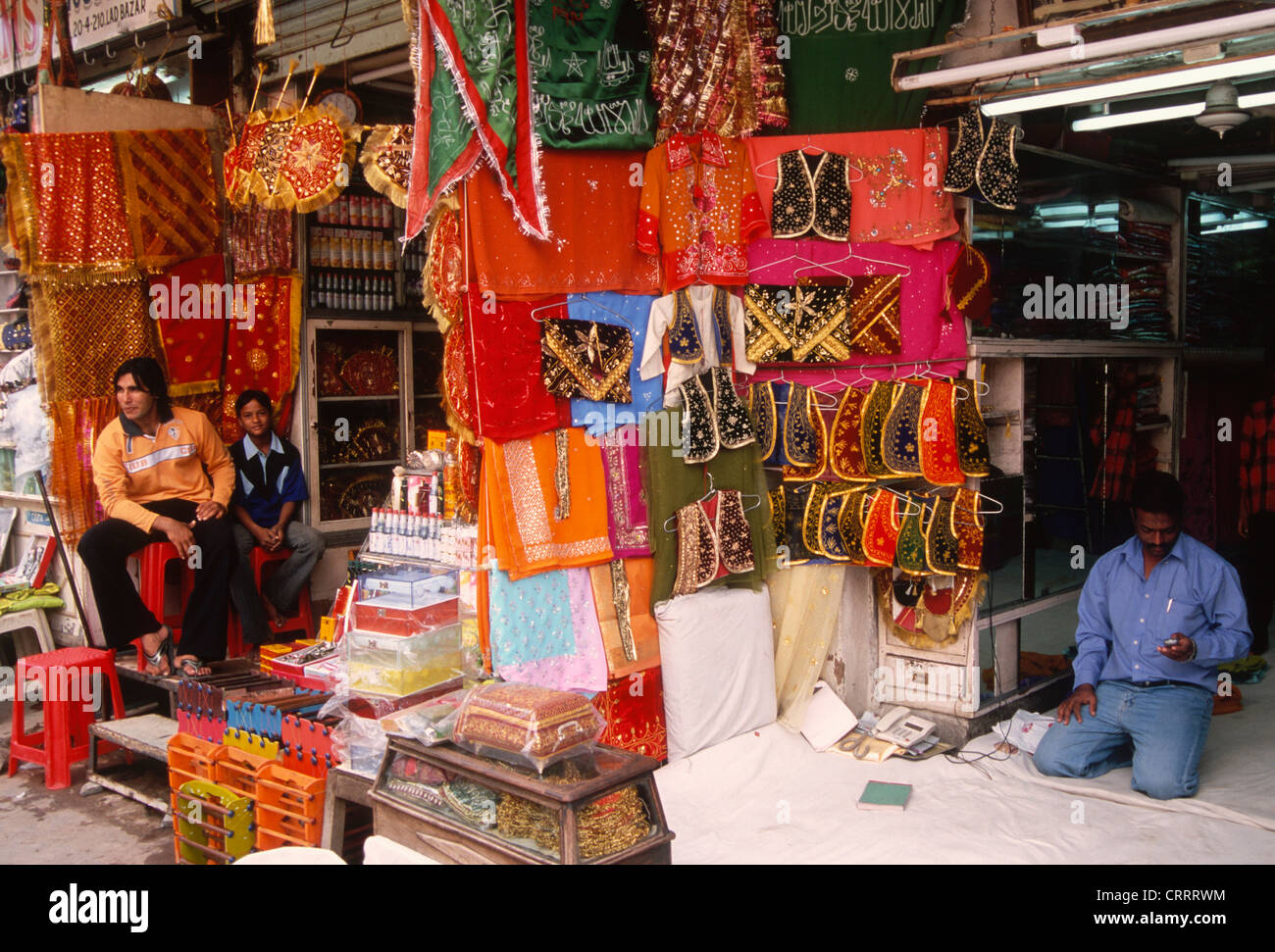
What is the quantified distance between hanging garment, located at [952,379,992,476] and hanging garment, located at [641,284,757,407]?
40.7 inches

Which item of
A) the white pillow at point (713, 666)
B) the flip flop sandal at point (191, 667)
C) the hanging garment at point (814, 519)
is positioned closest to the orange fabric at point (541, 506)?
the white pillow at point (713, 666)

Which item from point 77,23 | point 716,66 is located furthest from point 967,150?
point 77,23

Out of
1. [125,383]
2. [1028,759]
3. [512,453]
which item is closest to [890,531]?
[1028,759]

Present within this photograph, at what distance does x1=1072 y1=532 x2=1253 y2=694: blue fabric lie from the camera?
4.55m

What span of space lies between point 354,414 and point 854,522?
324cm

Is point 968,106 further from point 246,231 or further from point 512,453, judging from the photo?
point 246,231

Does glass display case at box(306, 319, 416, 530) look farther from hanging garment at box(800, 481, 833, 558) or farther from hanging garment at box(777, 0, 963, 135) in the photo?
hanging garment at box(777, 0, 963, 135)

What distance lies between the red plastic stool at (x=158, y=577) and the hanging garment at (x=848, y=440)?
328 cm

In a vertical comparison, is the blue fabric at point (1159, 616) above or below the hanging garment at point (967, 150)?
below

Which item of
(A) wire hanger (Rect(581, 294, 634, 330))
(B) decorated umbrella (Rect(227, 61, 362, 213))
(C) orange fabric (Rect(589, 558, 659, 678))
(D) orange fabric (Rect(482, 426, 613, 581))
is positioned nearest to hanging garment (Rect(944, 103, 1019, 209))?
(A) wire hanger (Rect(581, 294, 634, 330))

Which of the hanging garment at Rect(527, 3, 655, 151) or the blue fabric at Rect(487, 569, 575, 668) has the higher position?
the hanging garment at Rect(527, 3, 655, 151)

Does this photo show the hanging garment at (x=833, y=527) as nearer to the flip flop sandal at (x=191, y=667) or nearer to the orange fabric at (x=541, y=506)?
the orange fabric at (x=541, y=506)

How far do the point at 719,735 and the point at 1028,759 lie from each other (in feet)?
4.53

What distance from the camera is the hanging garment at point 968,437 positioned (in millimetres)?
5008
